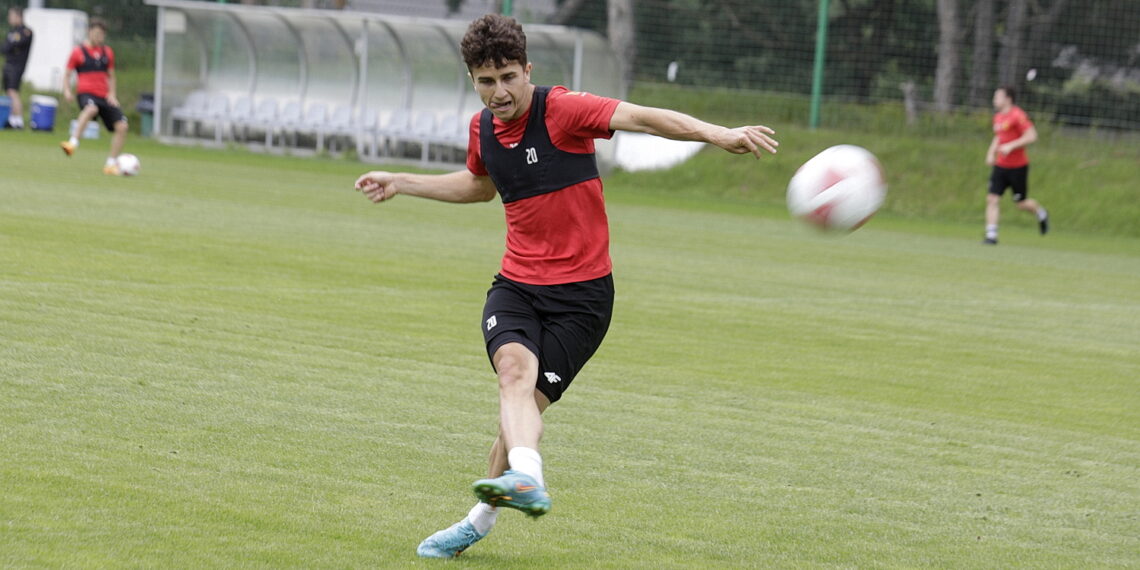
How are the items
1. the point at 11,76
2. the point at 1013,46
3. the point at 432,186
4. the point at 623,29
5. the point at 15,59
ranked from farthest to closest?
the point at 623,29 < the point at 15,59 < the point at 11,76 < the point at 1013,46 < the point at 432,186

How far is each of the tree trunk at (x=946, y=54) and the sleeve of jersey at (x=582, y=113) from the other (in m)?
24.5

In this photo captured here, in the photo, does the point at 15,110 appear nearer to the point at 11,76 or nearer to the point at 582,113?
the point at 11,76

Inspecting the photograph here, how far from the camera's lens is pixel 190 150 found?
29.6 m

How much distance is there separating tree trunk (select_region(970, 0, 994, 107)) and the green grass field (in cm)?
1427

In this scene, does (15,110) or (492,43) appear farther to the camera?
(15,110)

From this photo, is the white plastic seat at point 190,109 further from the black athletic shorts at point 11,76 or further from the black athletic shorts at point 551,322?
the black athletic shorts at point 551,322

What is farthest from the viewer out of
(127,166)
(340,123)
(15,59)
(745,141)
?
(15,59)

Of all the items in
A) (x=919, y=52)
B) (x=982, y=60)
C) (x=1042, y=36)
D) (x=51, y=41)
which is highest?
(x=1042, y=36)

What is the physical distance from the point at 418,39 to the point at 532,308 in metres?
25.9

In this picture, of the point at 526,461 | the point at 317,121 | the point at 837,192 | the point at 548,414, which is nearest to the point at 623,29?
the point at 317,121

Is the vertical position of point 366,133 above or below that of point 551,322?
below

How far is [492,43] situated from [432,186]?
0.86m

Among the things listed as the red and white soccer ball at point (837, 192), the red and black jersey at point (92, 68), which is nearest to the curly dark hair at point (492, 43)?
the red and white soccer ball at point (837, 192)

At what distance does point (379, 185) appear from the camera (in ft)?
19.0
